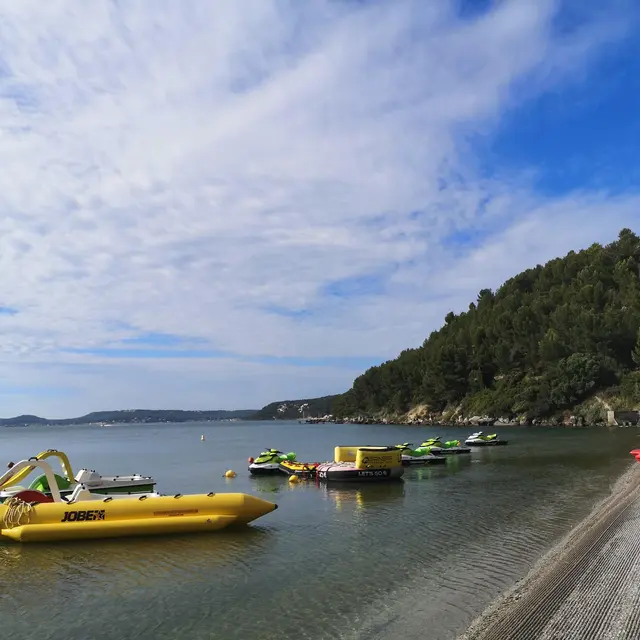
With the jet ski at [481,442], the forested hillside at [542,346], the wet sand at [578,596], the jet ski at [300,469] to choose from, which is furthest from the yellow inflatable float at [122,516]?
the forested hillside at [542,346]

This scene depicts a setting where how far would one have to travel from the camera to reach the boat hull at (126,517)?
20078 millimetres

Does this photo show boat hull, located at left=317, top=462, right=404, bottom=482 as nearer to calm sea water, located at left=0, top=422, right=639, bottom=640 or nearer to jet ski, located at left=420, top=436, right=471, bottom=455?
calm sea water, located at left=0, top=422, right=639, bottom=640

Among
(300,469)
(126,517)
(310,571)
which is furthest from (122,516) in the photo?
(300,469)

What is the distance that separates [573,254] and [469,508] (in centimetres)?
12520

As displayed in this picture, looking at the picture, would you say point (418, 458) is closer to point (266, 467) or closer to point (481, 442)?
point (266, 467)

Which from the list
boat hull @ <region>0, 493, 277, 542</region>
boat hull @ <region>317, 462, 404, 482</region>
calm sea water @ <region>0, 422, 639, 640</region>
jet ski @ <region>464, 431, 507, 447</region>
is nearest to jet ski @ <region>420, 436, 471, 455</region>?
jet ski @ <region>464, 431, 507, 447</region>

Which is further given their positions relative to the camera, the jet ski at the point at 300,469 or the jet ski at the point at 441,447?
the jet ski at the point at 441,447

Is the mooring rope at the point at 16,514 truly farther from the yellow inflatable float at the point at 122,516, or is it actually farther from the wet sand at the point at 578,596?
the wet sand at the point at 578,596

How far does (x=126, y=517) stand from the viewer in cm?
2056

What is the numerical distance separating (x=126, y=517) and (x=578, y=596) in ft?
51.1

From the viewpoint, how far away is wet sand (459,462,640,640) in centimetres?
1020

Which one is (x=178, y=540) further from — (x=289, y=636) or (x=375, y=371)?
(x=375, y=371)

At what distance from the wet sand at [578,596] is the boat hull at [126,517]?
11159mm

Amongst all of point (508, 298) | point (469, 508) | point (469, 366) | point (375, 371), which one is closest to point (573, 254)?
point (508, 298)
